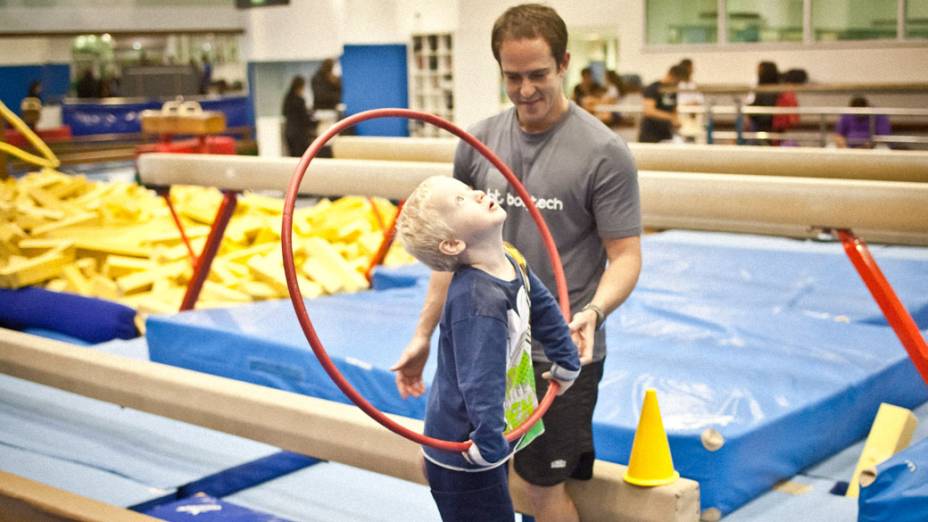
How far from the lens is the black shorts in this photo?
2.26 m

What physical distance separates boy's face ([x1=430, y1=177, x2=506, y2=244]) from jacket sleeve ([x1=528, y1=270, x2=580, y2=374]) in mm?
243

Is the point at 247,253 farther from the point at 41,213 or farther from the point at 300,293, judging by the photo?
the point at 300,293

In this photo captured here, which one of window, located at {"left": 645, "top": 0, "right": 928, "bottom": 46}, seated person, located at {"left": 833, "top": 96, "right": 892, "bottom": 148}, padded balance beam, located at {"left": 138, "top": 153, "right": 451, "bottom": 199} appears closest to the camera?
padded balance beam, located at {"left": 138, "top": 153, "right": 451, "bottom": 199}

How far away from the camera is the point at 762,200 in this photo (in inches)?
132

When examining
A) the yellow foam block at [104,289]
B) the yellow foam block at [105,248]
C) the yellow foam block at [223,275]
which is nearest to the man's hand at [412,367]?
the yellow foam block at [223,275]

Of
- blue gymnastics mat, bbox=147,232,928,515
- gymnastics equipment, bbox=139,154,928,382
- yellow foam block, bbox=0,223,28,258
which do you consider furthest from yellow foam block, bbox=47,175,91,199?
gymnastics equipment, bbox=139,154,928,382

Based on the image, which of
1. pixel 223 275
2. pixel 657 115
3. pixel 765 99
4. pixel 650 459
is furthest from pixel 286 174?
pixel 765 99

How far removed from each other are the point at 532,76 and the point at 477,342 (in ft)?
2.23

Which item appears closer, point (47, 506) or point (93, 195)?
point (47, 506)

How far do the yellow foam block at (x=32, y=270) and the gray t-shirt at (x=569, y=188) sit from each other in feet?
14.9

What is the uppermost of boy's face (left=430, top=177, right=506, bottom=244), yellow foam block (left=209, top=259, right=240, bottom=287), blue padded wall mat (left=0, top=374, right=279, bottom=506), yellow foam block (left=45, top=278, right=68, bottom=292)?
boy's face (left=430, top=177, right=506, bottom=244)

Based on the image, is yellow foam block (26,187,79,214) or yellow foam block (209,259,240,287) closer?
yellow foam block (209,259,240,287)

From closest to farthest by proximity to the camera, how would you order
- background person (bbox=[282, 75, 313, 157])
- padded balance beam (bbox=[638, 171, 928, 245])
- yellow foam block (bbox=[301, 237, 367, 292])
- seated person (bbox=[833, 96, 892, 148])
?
1. padded balance beam (bbox=[638, 171, 928, 245])
2. yellow foam block (bbox=[301, 237, 367, 292])
3. seated person (bbox=[833, 96, 892, 148])
4. background person (bbox=[282, 75, 313, 157])

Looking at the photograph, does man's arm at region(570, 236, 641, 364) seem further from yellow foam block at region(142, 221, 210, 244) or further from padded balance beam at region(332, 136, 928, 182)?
yellow foam block at region(142, 221, 210, 244)
